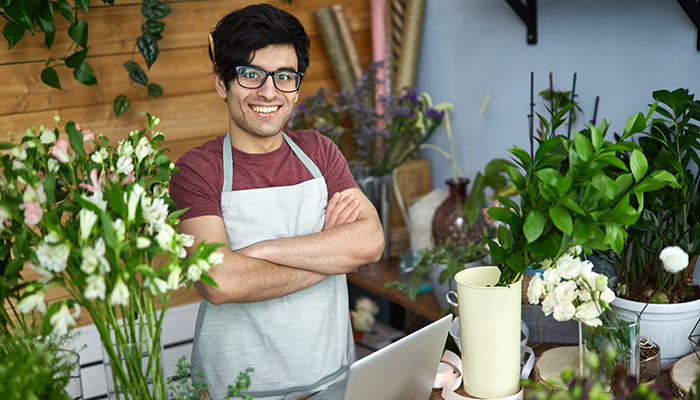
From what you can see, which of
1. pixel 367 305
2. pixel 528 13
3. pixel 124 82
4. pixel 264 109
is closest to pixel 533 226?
Answer: pixel 264 109

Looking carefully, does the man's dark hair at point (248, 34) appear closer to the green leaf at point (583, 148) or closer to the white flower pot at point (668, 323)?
the green leaf at point (583, 148)

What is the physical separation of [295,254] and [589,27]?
1135mm

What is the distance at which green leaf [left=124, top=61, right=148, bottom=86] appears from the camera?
6.59ft

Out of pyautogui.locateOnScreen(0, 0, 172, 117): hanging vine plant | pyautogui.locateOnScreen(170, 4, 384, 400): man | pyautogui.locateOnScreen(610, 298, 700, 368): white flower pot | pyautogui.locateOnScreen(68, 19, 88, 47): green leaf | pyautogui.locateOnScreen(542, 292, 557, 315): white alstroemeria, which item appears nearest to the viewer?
pyautogui.locateOnScreen(542, 292, 557, 315): white alstroemeria

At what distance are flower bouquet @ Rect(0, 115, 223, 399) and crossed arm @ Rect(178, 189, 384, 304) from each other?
394 mm

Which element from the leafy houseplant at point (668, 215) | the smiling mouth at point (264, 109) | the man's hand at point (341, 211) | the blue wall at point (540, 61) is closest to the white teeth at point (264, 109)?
the smiling mouth at point (264, 109)

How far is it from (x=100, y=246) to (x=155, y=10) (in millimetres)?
1493

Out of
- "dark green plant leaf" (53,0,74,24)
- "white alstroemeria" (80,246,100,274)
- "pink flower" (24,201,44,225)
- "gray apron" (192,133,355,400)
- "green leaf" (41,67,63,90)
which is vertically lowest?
"gray apron" (192,133,355,400)

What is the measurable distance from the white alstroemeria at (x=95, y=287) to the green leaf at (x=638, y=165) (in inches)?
33.0

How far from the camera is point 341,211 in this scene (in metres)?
1.52

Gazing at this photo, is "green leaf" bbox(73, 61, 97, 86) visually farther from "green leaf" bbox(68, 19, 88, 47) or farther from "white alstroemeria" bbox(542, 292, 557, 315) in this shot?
"white alstroemeria" bbox(542, 292, 557, 315)

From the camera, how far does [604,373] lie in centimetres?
102

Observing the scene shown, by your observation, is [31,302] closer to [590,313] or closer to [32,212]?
[32,212]

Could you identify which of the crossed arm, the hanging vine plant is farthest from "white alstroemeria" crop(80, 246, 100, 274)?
the hanging vine plant
